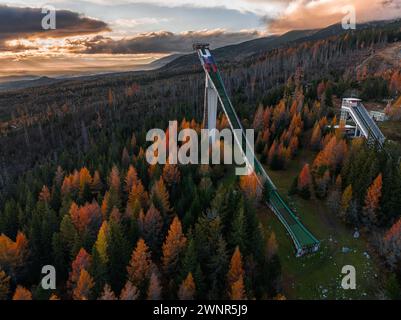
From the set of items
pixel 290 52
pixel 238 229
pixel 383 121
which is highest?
pixel 290 52

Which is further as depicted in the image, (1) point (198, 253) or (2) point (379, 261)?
(2) point (379, 261)

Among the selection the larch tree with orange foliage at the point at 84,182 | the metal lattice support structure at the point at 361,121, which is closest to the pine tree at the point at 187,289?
the larch tree with orange foliage at the point at 84,182

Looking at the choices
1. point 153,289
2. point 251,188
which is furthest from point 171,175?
point 153,289

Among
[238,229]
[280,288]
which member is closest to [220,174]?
[238,229]

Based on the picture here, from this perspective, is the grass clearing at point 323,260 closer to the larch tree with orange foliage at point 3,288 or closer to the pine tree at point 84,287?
the pine tree at point 84,287

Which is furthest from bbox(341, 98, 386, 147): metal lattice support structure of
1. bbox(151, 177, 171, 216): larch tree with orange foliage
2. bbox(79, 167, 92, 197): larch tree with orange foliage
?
bbox(79, 167, 92, 197): larch tree with orange foliage

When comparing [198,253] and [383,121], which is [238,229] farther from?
[383,121]
